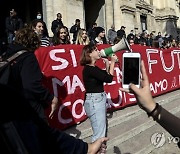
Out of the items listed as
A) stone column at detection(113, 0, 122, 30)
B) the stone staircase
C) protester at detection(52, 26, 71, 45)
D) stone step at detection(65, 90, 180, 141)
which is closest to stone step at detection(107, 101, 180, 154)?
the stone staircase

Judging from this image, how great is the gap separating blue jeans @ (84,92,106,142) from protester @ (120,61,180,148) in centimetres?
284

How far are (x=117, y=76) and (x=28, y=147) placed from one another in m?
6.67

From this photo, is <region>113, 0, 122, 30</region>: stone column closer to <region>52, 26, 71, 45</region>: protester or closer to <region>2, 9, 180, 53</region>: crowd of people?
<region>2, 9, 180, 53</region>: crowd of people

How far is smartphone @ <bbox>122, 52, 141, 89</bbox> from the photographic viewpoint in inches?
89.4

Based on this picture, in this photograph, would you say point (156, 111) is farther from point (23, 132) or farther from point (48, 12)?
point (48, 12)

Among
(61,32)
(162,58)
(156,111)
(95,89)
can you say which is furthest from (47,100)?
(162,58)

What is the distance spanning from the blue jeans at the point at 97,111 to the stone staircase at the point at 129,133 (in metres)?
1.07

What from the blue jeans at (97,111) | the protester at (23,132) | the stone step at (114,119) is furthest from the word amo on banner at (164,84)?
the protester at (23,132)

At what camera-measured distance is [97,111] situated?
472 cm

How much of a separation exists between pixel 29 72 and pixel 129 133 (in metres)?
3.18

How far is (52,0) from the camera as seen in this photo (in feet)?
55.7

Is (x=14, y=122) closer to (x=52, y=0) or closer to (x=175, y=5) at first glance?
(x=52, y=0)

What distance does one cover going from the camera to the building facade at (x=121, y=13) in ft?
56.9

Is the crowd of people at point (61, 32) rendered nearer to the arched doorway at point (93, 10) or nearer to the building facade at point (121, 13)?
the building facade at point (121, 13)
